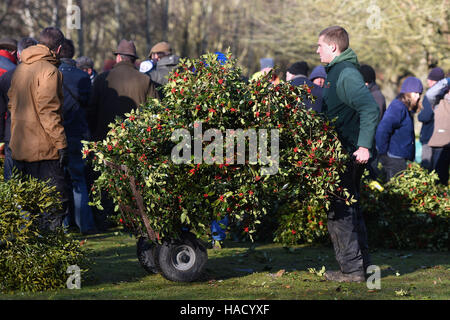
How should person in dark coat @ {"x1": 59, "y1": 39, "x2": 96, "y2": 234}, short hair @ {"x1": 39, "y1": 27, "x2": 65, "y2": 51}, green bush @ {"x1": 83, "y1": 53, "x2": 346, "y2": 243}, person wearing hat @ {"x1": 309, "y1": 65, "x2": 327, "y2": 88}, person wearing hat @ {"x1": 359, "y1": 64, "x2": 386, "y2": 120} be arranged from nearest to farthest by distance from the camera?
green bush @ {"x1": 83, "y1": 53, "x2": 346, "y2": 243} < short hair @ {"x1": 39, "y1": 27, "x2": 65, "y2": 51} < person in dark coat @ {"x1": 59, "y1": 39, "x2": 96, "y2": 234} < person wearing hat @ {"x1": 309, "y1": 65, "x2": 327, "y2": 88} < person wearing hat @ {"x1": 359, "y1": 64, "x2": 386, "y2": 120}

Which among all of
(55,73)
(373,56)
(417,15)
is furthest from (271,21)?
(55,73)

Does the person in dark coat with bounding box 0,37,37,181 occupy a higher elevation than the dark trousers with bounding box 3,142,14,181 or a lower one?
higher

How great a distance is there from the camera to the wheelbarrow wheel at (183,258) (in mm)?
6164

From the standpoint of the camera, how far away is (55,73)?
6793 mm

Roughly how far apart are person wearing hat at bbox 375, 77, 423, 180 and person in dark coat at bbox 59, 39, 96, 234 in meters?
4.48

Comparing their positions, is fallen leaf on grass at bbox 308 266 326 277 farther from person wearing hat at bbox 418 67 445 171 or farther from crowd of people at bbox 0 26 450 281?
person wearing hat at bbox 418 67 445 171

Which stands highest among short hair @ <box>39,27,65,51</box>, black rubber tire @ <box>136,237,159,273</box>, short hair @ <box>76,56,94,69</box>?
short hair @ <box>76,56,94,69</box>

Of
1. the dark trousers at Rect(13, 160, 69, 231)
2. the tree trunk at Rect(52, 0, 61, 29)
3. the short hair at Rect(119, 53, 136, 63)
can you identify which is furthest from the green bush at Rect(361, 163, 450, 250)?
the tree trunk at Rect(52, 0, 61, 29)

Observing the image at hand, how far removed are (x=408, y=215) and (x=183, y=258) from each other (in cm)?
380

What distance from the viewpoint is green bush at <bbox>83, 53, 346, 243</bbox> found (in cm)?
574

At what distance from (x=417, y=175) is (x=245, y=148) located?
424cm

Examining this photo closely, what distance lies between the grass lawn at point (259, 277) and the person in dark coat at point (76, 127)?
1.96ft

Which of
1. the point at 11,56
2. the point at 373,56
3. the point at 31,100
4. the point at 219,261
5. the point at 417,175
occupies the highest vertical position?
the point at 373,56
